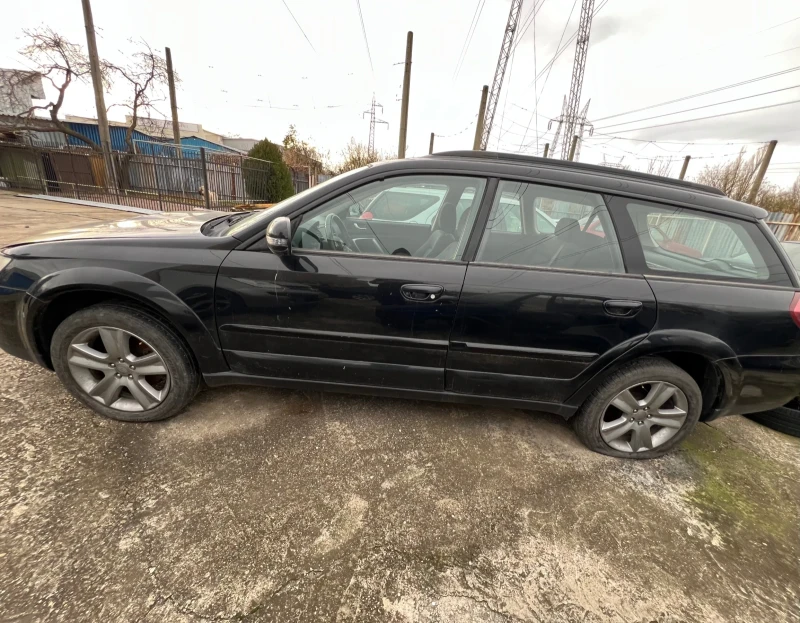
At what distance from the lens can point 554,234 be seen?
2.13m

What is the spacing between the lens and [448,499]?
1935 mm

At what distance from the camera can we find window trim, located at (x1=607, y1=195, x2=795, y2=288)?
6.70 ft

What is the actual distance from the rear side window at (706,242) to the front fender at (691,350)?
354 millimetres

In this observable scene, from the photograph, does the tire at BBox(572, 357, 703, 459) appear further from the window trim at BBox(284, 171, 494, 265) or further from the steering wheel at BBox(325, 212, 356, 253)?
the steering wheel at BBox(325, 212, 356, 253)

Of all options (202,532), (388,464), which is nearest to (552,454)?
(388,464)

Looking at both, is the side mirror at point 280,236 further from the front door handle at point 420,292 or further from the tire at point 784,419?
the tire at point 784,419

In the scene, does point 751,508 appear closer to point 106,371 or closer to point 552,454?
point 552,454

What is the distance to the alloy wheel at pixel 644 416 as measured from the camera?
2.21m

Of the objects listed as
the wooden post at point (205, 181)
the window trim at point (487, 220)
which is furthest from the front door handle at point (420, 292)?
the wooden post at point (205, 181)

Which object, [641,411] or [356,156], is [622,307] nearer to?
[641,411]

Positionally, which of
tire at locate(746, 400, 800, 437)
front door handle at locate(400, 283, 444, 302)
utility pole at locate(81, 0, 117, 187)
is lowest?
tire at locate(746, 400, 800, 437)

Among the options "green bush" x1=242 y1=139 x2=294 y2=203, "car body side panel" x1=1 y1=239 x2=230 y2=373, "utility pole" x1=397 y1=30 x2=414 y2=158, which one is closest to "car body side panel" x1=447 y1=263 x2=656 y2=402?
"car body side panel" x1=1 y1=239 x2=230 y2=373

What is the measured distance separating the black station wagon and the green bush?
1306 cm

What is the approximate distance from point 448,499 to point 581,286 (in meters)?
1.32
